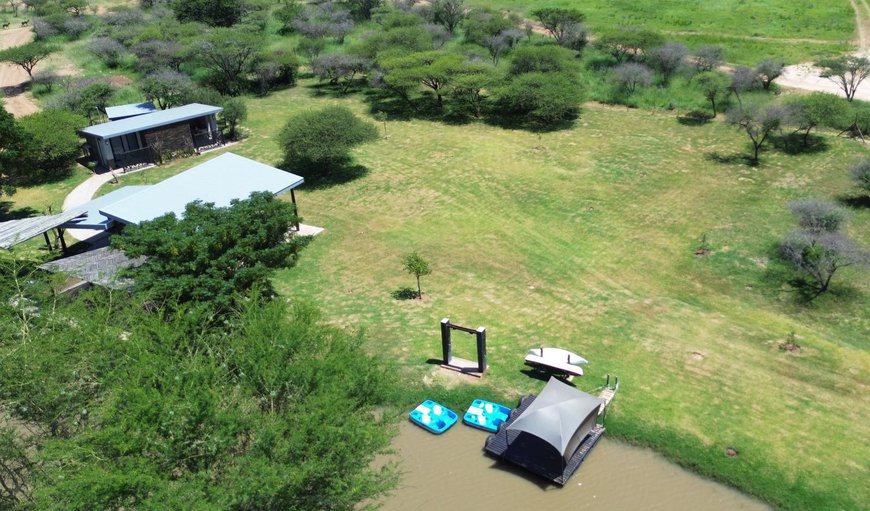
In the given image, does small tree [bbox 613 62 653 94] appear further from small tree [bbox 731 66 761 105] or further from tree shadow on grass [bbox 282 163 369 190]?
tree shadow on grass [bbox 282 163 369 190]

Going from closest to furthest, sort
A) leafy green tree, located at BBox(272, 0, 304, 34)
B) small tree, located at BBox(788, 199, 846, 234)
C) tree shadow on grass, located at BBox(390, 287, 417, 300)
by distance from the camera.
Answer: tree shadow on grass, located at BBox(390, 287, 417, 300) → small tree, located at BBox(788, 199, 846, 234) → leafy green tree, located at BBox(272, 0, 304, 34)

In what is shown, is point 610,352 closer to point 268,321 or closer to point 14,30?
point 268,321

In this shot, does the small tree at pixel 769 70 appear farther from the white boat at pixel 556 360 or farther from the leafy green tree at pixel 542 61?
the white boat at pixel 556 360

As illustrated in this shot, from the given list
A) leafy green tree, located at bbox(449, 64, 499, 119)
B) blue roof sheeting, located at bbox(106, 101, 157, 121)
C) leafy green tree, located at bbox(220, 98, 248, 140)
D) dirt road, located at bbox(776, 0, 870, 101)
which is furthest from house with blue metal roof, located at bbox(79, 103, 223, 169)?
dirt road, located at bbox(776, 0, 870, 101)

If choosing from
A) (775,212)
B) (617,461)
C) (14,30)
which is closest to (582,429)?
(617,461)

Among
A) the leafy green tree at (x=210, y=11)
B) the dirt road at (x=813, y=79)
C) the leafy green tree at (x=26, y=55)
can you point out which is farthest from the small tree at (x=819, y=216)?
the leafy green tree at (x=210, y=11)

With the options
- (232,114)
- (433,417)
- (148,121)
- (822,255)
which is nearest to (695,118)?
(822,255)

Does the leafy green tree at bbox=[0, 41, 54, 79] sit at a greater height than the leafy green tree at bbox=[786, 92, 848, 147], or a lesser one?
greater
